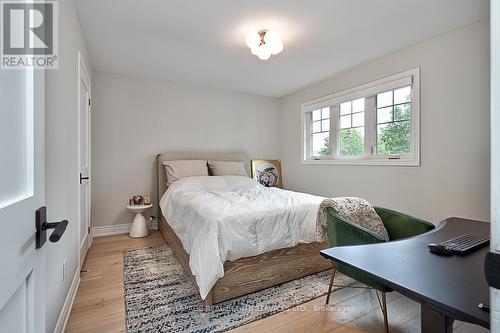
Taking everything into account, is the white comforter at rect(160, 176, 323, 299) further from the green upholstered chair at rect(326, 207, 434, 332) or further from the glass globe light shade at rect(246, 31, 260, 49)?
the glass globe light shade at rect(246, 31, 260, 49)

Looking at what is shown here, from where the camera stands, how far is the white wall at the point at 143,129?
3.47 metres

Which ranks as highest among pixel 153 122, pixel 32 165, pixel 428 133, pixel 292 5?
pixel 292 5

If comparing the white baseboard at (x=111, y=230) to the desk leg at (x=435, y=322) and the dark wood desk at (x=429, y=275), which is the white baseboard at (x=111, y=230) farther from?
the desk leg at (x=435, y=322)

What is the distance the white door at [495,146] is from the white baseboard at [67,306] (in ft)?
6.54

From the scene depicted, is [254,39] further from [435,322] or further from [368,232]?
[435,322]

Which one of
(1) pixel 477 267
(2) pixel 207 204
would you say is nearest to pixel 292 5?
(2) pixel 207 204

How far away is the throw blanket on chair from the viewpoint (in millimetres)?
1768

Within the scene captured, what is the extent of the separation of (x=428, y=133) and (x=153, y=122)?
12.1ft

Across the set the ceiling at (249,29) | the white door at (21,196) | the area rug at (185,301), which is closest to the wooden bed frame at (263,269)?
the area rug at (185,301)

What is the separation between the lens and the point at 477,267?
95 cm

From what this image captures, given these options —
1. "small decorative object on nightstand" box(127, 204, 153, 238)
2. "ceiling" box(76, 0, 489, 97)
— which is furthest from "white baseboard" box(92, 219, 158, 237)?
"ceiling" box(76, 0, 489, 97)

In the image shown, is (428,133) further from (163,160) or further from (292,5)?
(163,160)

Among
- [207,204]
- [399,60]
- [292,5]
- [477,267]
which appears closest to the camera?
[477,267]

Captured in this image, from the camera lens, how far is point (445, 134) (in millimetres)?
2439
